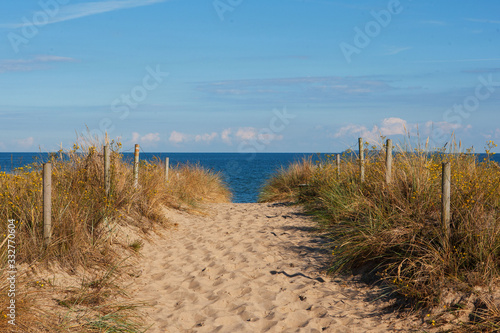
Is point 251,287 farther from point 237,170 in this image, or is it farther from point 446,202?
point 237,170

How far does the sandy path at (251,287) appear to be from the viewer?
4.68 metres

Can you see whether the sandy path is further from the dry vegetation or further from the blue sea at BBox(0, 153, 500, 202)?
the blue sea at BBox(0, 153, 500, 202)

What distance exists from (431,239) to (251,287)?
2.45 m

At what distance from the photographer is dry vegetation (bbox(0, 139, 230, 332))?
14.1 ft

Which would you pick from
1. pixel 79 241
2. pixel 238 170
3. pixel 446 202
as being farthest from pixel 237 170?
pixel 446 202

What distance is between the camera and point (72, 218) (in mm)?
5898

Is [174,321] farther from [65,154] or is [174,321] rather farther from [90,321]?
[65,154]

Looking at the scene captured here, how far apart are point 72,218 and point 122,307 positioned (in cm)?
178

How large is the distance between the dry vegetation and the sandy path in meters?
0.45

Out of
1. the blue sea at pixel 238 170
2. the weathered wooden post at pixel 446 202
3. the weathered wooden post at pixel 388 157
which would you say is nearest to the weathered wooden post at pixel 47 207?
the blue sea at pixel 238 170

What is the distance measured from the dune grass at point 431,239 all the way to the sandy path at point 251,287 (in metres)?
0.42

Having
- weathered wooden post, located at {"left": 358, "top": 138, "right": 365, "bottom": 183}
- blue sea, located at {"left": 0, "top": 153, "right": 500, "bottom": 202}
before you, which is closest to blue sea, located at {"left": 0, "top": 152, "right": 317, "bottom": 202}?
blue sea, located at {"left": 0, "top": 153, "right": 500, "bottom": 202}

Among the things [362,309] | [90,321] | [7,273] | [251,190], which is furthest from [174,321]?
[251,190]

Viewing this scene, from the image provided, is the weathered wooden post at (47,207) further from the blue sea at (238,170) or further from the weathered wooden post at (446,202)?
the weathered wooden post at (446,202)
